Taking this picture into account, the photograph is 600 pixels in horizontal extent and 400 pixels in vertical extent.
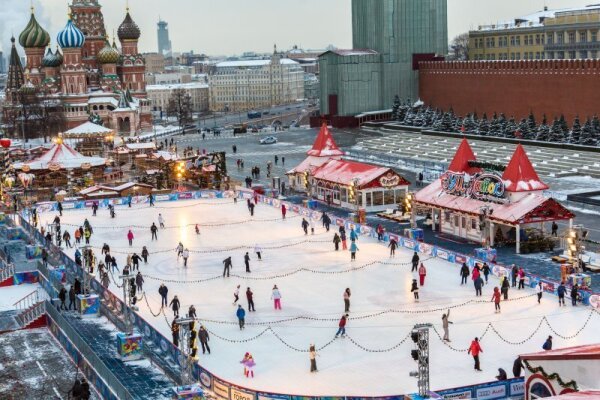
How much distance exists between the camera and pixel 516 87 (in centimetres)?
6669

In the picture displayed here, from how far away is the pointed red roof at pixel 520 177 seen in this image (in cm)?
3366

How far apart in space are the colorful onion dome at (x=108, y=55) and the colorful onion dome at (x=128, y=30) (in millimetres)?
3184

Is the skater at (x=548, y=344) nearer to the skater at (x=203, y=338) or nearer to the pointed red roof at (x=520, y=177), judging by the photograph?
the skater at (x=203, y=338)

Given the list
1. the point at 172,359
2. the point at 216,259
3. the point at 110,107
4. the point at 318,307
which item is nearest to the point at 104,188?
the point at 216,259

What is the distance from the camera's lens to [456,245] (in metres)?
34.5

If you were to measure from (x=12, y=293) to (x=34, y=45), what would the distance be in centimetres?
6967

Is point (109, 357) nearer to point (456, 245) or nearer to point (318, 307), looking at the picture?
point (318, 307)

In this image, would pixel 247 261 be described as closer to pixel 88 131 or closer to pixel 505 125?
pixel 88 131

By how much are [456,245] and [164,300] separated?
40.1ft

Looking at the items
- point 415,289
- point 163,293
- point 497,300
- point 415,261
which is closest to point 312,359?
point 497,300

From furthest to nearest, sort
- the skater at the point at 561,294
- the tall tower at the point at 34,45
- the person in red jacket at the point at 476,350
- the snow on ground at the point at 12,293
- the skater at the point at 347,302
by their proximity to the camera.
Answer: the tall tower at the point at 34,45 < the snow on ground at the point at 12,293 < the skater at the point at 561,294 < the skater at the point at 347,302 < the person in red jacket at the point at 476,350

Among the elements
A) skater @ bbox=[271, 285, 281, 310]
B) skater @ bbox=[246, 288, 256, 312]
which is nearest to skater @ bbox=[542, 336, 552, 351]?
skater @ bbox=[271, 285, 281, 310]

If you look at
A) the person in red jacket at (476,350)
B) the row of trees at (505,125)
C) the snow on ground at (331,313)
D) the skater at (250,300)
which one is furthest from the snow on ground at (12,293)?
the row of trees at (505,125)

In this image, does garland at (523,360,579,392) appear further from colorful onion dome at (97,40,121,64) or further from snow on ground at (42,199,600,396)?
colorful onion dome at (97,40,121,64)
